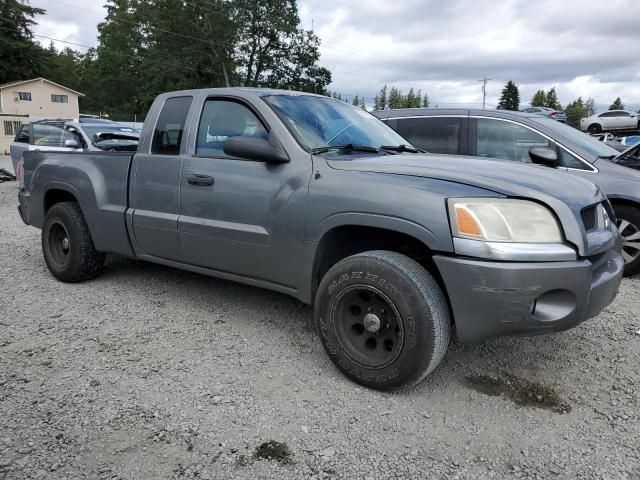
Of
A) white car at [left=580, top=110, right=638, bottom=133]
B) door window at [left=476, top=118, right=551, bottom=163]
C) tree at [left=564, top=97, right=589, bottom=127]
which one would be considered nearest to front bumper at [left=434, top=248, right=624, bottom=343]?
door window at [left=476, top=118, right=551, bottom=163]

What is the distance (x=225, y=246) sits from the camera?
365 centimetres

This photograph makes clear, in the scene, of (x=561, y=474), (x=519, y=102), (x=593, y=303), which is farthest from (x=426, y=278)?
(x=519, y=102)

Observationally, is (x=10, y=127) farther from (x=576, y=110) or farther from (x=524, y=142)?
(x=576, y=110)

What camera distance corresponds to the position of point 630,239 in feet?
16.8

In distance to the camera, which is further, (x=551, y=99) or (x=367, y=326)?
(x=551, y=99)

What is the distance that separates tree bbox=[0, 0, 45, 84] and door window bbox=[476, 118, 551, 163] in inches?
2471

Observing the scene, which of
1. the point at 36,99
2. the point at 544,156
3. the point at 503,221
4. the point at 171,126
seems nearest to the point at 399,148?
the point at 503,221

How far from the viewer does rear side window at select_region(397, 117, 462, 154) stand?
6016 millimetres

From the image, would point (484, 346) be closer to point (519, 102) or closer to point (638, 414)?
point (638, 414)

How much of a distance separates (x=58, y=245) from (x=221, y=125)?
2.38 metres

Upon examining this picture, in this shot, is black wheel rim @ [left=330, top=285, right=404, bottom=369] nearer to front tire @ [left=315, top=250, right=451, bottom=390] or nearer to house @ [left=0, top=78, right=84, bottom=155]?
front tire @ [left=315, top=250, right=451, bottom=390]

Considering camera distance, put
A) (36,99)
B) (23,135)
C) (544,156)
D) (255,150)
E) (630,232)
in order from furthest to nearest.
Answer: (36,99), (23,135), (630,232), (544,156), (255,150)

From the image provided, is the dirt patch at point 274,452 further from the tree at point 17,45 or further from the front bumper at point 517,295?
the tree at point 17,45

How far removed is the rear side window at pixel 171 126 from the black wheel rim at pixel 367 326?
6.23 feet
